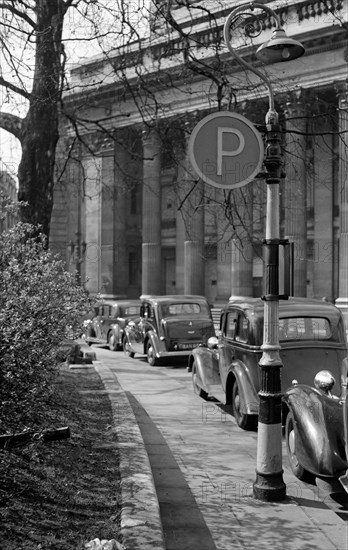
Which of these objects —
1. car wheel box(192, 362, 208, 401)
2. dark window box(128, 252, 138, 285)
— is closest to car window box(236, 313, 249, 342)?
car wheel box(192, 362, 208, 401)

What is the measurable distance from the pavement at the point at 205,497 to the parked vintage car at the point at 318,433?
1.03 ft

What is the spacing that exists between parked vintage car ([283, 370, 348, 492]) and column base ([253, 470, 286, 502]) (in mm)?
432

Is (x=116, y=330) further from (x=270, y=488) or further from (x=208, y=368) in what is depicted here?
(x=270, y=488)

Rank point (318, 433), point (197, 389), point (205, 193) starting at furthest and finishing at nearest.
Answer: point (205, 193) → point (197, 389) → point (318, 433)

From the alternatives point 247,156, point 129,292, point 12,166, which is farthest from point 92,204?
point 247,156

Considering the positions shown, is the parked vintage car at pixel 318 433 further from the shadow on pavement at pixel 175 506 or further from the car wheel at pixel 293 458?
the shadow on pavement at pixel 175 506

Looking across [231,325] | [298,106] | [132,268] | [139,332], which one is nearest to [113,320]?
[139,332]

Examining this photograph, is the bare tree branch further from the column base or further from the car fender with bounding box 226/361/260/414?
the column base

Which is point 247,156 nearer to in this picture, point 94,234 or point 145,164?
point 145,164

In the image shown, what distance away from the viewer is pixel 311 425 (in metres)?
6.80

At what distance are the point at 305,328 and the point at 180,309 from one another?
9.98 metres

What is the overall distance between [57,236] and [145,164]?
44.2ft

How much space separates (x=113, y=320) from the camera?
25453 millimetres

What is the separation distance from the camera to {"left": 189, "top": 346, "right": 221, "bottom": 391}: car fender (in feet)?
38.4
